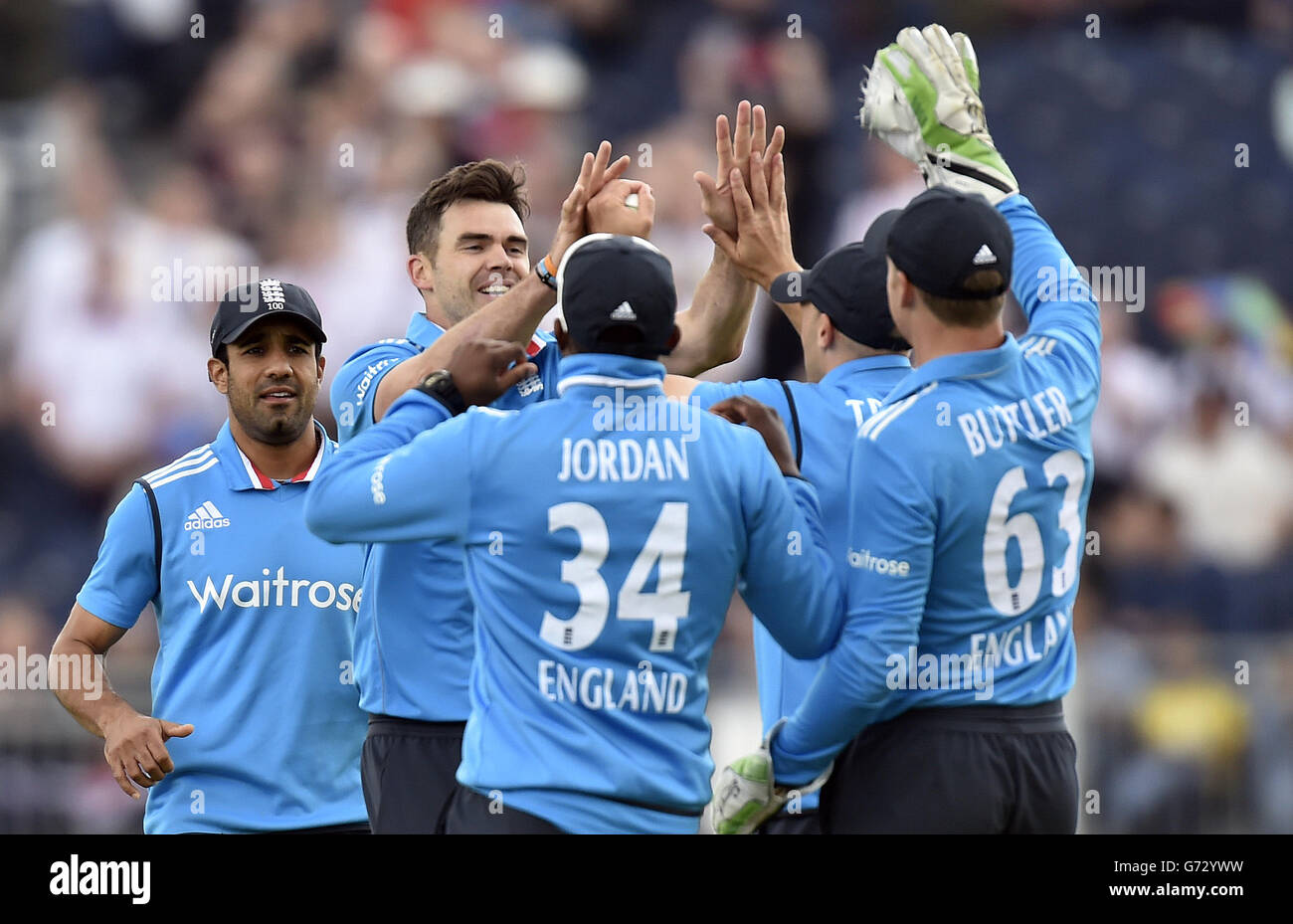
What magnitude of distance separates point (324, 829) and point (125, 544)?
101 centimetres

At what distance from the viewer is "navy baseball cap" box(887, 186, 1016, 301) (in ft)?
12.2

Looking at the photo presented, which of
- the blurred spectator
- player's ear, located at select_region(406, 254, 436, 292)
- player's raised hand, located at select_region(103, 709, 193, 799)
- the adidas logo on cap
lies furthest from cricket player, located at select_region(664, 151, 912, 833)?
the blurred spectator

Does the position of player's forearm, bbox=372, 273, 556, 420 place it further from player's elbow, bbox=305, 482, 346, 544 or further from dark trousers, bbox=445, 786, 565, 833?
dark trousers, bbox=445, 786, 565, 833

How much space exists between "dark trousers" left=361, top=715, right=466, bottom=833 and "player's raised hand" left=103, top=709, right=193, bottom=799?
1.85 ft

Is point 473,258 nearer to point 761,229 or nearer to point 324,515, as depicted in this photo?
point 761,229

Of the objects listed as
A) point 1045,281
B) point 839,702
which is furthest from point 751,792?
point 1045,281

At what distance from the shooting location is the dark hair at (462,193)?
193 inches

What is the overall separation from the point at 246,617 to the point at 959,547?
2.16m

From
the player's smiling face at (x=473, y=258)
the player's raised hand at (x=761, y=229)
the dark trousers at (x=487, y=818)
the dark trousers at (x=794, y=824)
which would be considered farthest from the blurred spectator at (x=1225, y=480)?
the dark trousers at (x=487, y=818)

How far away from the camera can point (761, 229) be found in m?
4.52

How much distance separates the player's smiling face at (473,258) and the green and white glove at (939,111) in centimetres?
119
